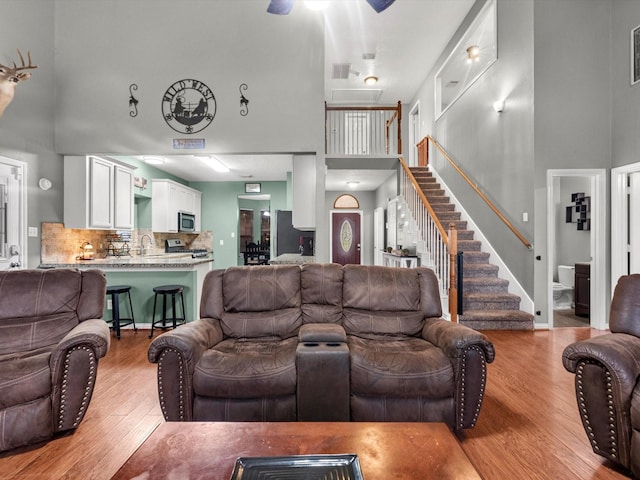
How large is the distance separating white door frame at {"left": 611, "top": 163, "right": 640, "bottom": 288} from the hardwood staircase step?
4.01ft

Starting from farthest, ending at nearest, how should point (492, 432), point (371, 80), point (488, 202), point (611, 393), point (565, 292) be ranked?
point (371, 80)
point (565, 292)
point (488, 202)
point (492, 432)
point (611, 393)

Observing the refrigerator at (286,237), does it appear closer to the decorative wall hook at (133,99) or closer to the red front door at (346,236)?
the decorative wall hook at (133,99)

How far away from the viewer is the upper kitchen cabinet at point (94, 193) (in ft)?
15.1

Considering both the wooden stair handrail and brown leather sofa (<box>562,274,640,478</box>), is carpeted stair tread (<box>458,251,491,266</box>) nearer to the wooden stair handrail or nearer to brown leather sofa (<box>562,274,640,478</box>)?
the wooden stair handrail

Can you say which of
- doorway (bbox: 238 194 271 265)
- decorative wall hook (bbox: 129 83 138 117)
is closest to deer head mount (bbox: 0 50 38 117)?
decorative wall hook (bbox: 129 83 138 117)

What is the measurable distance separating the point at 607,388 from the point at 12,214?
568 centimetres

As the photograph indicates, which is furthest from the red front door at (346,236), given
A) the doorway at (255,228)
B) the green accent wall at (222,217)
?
the green accent wall at (222,217)

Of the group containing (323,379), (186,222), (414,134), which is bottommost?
(323,379)

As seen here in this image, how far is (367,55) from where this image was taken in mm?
6934

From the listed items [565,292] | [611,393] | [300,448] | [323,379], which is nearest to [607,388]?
[611,393]

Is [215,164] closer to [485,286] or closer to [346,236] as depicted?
[485,286]

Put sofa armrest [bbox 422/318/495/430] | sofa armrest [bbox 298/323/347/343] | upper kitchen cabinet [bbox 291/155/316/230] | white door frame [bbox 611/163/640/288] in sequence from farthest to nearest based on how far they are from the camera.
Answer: upper kitchen cabinet [bbox 291/155/316/230] → white door frame [bbox 611/163/640/288] → sofa armrest [bbox 298/323/347/343] → sofa armrest [bbox 422/318/495/430]

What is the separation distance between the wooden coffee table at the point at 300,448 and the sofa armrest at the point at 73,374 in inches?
39.4

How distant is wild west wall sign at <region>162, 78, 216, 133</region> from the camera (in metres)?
4.59
